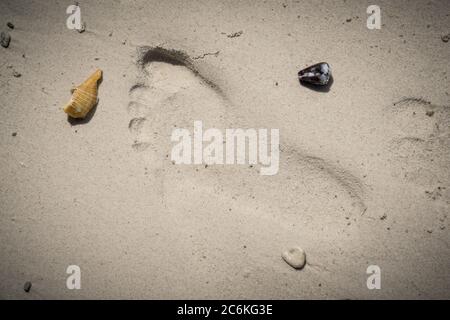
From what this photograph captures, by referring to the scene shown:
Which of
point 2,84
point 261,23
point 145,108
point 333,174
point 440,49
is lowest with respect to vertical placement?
point 333,174

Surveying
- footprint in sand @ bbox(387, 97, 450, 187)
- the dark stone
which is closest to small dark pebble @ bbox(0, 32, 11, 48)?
the dark stone

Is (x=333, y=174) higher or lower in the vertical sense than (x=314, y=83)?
lower

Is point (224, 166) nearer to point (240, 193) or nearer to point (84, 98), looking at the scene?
point (240, 193)

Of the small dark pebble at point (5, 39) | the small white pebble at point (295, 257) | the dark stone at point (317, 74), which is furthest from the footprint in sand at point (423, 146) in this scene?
the small dark pebble at point (5, 39)

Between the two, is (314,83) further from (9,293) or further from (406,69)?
(9,293)

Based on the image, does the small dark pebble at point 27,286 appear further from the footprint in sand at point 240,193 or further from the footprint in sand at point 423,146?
the footprint in sand at point 423,146

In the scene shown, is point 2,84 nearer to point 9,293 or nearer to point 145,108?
point 145,108

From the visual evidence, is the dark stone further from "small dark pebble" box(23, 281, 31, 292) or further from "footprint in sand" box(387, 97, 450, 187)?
"small dark pebble" box(23, 281, 31, 292)

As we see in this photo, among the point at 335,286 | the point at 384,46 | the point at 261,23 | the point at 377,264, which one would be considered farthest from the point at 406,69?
the point at 335,286
